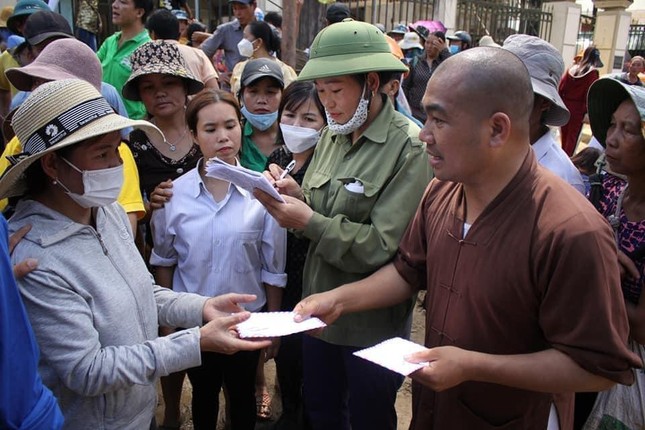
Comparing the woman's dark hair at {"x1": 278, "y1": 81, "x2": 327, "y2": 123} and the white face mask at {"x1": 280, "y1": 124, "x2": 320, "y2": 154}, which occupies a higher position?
the woman's dark hair at {"x1": 278, "y1": 81, "x2": 327, "y2": 123}

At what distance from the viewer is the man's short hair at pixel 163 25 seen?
503 centimetres

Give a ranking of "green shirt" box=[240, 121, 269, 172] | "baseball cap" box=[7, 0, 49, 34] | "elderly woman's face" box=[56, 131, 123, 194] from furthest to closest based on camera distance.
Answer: "baseball cap" box=[7, 0, 49, 34] < "green shirt" box=[240, 121, 269, 172] < "elderly woman's face" box=[56, 131, 123, 194]

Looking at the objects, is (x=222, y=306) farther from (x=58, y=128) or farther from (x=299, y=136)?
(x=299, y=136)

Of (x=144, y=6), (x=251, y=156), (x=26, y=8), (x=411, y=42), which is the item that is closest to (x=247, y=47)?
(x=144, y=6)

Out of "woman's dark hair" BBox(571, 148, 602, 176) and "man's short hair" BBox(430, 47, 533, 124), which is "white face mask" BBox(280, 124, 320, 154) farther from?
"woman's dark hair" BBox(571, 148, 602, 176)

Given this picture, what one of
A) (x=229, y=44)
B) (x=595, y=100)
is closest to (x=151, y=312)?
(x=595, y=100)

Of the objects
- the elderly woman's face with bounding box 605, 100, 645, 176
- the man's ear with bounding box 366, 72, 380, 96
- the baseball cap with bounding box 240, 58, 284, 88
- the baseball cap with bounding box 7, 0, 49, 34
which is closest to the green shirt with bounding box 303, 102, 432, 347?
the man's ear with bounding box 366, 72, 380, 96

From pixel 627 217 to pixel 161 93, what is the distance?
268 centimetres

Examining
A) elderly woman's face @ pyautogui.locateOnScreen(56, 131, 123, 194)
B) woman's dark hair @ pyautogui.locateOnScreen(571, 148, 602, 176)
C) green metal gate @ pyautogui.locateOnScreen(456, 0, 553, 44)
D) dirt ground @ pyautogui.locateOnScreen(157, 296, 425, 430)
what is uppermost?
green metal gate @ pyautogui.locateOnScreen(456, 0, 553, 44)

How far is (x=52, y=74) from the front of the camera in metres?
2.81

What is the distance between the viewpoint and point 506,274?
1660 mm

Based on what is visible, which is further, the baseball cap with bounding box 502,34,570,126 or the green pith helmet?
the baseball cap with bounding box 502,34,570,126

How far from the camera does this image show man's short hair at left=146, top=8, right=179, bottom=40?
198 inches

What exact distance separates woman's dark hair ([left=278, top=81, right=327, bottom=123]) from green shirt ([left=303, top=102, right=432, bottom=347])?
0.58 m
